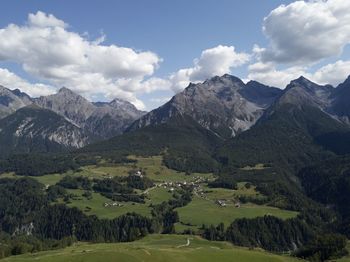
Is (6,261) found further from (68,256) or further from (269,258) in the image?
(269,258)

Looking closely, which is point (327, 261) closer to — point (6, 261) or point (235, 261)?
point (235, 261)

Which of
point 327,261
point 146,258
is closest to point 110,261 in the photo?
point 146,258

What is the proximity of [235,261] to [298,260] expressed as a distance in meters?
29.7

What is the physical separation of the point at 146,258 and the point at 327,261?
3062 inches

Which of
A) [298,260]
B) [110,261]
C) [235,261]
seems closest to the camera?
[110,261]

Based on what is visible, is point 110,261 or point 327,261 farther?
point 327,261

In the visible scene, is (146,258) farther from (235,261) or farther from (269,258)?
(269,258)

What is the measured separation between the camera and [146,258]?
6506 inches

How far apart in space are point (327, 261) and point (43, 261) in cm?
11056

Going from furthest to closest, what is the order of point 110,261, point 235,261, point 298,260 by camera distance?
point 298,260 < point 235,261 < point 110,261

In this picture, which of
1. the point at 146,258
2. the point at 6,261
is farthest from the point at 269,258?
the point at 6,261

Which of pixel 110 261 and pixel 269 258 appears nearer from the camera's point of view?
pixel 110 261

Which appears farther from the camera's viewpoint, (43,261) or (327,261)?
(327,261)

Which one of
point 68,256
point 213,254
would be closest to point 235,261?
point 213,254
